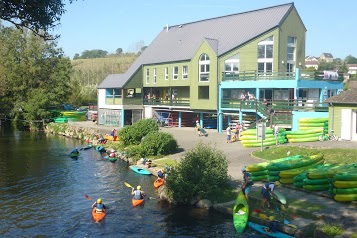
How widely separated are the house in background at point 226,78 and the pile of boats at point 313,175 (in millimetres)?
12442

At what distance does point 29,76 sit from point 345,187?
5616 centimetres

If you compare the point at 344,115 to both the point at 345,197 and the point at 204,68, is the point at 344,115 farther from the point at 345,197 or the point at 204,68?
the point at 204,68

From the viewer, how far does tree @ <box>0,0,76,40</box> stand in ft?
53.6

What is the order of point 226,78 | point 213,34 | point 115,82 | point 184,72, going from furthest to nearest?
point 115,82, point 213,34, point 184,72, point 226,78

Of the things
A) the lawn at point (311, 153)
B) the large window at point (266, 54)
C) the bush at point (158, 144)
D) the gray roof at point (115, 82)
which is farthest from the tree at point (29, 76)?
the lawn at point (311, 153)

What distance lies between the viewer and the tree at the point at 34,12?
643 inches

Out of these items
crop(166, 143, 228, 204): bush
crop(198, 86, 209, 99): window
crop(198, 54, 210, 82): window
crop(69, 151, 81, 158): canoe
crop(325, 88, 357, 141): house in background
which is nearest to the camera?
crop(166, 143, 228, 204): bush

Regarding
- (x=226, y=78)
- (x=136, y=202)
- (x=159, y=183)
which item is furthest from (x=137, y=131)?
(x=136, y=202)

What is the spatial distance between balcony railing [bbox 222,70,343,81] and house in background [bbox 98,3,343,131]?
92mm

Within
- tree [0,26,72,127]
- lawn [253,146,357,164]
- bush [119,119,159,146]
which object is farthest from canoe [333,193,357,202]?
tree [0,26,72,127]

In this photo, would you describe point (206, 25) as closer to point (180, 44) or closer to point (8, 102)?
point (180, 44)

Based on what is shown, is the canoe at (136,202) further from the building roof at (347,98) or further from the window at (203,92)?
the window at (203,92)

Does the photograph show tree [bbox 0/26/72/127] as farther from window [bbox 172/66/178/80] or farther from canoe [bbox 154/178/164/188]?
canoe [bbox 154/178/164/188]

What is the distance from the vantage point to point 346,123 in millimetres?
30891
